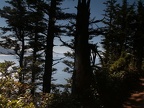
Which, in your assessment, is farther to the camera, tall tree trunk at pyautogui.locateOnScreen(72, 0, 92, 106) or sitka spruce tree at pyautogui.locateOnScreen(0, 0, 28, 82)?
sitka spruce tree at pyautogui.locateOnScreen(0, 0, 28, 82)

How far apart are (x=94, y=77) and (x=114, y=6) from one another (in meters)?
23.0

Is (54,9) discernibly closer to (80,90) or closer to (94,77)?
(94,77)

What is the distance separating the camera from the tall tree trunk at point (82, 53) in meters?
10.3

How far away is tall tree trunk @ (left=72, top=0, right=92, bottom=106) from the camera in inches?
404

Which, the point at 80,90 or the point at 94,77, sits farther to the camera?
the point at 94,77

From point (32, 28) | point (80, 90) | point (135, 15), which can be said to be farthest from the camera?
point (135, 15)

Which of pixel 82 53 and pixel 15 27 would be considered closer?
pixel 82 53

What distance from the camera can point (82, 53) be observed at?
10414 mm

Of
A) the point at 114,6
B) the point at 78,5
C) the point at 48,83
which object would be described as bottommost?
the point at 48,83

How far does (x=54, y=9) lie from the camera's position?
15047mm

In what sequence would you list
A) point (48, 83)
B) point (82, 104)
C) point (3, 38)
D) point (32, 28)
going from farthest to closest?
1. point (3, 38)
2. point (48, 83)
3. point (32, 28)
4. point (82, 104)

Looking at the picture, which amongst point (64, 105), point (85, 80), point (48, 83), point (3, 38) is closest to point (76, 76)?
point (85, 80)

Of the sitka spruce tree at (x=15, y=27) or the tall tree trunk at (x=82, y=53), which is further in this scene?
the sitka spruce tree at (x=15, y=27)

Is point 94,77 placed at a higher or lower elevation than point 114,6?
lower
